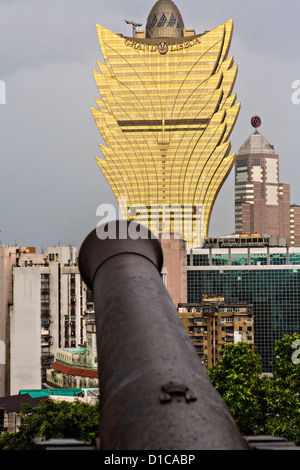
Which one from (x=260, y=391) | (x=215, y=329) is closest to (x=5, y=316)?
(x=215, y=329)

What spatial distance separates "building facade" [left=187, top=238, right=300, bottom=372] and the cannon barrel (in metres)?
133

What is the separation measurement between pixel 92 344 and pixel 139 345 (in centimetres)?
9107

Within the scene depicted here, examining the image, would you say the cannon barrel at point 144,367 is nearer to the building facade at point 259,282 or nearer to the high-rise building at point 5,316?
the high-rise building at point 5,316

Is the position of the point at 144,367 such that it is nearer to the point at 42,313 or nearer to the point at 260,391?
the point at 260,391

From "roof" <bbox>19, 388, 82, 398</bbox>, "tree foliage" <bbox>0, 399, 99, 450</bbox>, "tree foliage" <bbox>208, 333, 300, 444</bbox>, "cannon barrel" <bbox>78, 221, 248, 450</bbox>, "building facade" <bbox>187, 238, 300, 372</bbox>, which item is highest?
"building facade" <bbox>187, 238, 300, 372</bbox>

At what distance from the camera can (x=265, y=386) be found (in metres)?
47.6

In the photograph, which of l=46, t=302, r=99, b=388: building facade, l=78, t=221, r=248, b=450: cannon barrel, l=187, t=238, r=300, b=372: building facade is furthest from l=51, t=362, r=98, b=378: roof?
l=78, t=221, r=248, b=450: cannon barrel

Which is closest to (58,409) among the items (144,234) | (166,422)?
(144,234)

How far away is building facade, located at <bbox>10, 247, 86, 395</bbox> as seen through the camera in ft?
308

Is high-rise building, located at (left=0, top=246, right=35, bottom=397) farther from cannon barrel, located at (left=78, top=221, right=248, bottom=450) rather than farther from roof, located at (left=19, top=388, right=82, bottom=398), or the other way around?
cannon barrel, located at (left=78, top=221, right=248, bottom=450)

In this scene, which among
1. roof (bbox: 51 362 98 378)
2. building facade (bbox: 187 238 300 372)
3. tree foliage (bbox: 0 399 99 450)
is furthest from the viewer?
building facade (bbox: 187 238 300 372)

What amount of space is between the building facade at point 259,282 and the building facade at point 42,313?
38.2 meters

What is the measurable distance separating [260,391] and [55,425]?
44.6 feet

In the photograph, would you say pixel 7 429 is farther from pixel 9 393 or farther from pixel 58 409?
pixel 9 393
